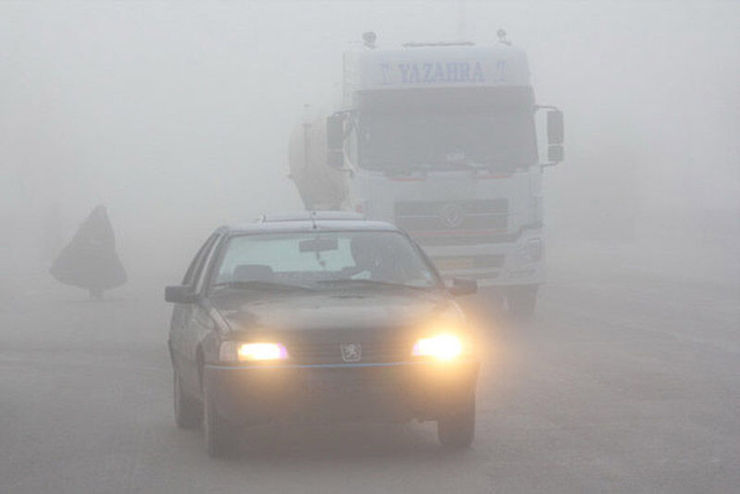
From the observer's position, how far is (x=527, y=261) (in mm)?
22109

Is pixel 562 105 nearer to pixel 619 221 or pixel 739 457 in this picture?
pixel 619 221

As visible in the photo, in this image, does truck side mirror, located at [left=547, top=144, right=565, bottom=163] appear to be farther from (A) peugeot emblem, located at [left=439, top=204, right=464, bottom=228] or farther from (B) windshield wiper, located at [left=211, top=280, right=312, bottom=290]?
(B) windshield wiper, located at [left=211, top=280, right=312, bottom=290]

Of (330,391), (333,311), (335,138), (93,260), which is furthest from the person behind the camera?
(93,260)

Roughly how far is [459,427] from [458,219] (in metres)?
11.9

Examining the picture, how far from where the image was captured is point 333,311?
1021 centimetres

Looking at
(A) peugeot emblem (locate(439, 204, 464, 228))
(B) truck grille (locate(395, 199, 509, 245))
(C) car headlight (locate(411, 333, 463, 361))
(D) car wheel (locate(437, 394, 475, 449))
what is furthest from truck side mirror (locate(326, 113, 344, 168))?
(C) car headlight (locate(411, 333, 463, 361))

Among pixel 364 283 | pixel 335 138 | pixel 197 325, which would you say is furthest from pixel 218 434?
pixel 335 138

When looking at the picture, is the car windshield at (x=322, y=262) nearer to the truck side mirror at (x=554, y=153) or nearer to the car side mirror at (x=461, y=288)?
the car side mirror at (x=461, y=288)

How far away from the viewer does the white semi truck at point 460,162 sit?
22.1m

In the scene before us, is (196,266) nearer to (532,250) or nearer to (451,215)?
(451,215)

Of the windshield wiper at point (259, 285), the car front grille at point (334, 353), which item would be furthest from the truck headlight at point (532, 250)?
the car front grille at point (334, 353)

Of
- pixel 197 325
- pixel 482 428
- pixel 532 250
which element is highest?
pixel 197 325

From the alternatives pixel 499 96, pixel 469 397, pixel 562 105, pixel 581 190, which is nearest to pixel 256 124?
pixel 562 105

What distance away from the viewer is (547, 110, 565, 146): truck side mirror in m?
22.6
